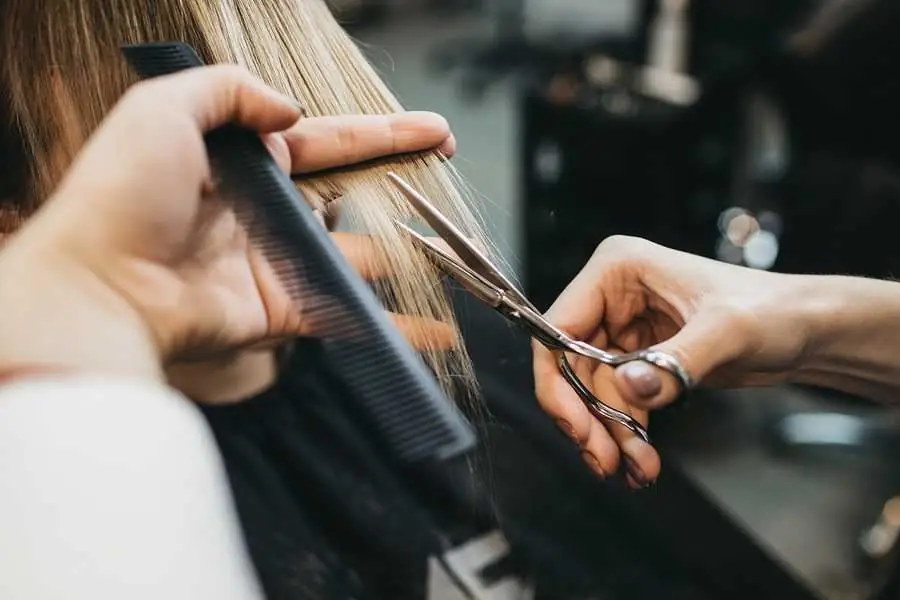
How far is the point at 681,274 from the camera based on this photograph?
0.61 metres

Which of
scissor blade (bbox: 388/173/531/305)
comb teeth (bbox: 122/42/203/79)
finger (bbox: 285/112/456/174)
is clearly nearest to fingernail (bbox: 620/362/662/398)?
scissor blade (bbox: 388/173/531/305)

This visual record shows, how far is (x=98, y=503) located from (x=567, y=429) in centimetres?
34

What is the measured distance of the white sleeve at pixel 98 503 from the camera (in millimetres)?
416

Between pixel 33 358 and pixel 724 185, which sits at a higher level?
pixel 33 358

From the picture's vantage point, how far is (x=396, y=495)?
65 cm

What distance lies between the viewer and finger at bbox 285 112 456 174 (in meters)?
0.61

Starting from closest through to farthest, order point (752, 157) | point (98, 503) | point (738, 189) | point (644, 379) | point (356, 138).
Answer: point (98, 503)
point (644, 379)
point (356, 138)
point (738, 189)
point (752, 157)

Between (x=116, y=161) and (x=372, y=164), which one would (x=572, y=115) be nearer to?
(x=372, y=164)

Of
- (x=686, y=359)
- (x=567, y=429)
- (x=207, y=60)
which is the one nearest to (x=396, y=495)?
(x=567, y=429)

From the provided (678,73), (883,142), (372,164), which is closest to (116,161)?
(372,164)

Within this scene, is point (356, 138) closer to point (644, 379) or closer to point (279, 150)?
point (279, 150)

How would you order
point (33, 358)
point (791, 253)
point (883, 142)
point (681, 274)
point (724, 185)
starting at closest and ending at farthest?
point (33, 358)
point (681, 274)
point (791, 253)
point (883, 142)
point (724, 185)

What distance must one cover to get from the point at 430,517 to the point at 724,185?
90 centimetres

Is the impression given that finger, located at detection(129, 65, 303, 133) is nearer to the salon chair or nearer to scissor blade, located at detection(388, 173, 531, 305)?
scissor blade, located at detection(388, 173, 531, 305)
